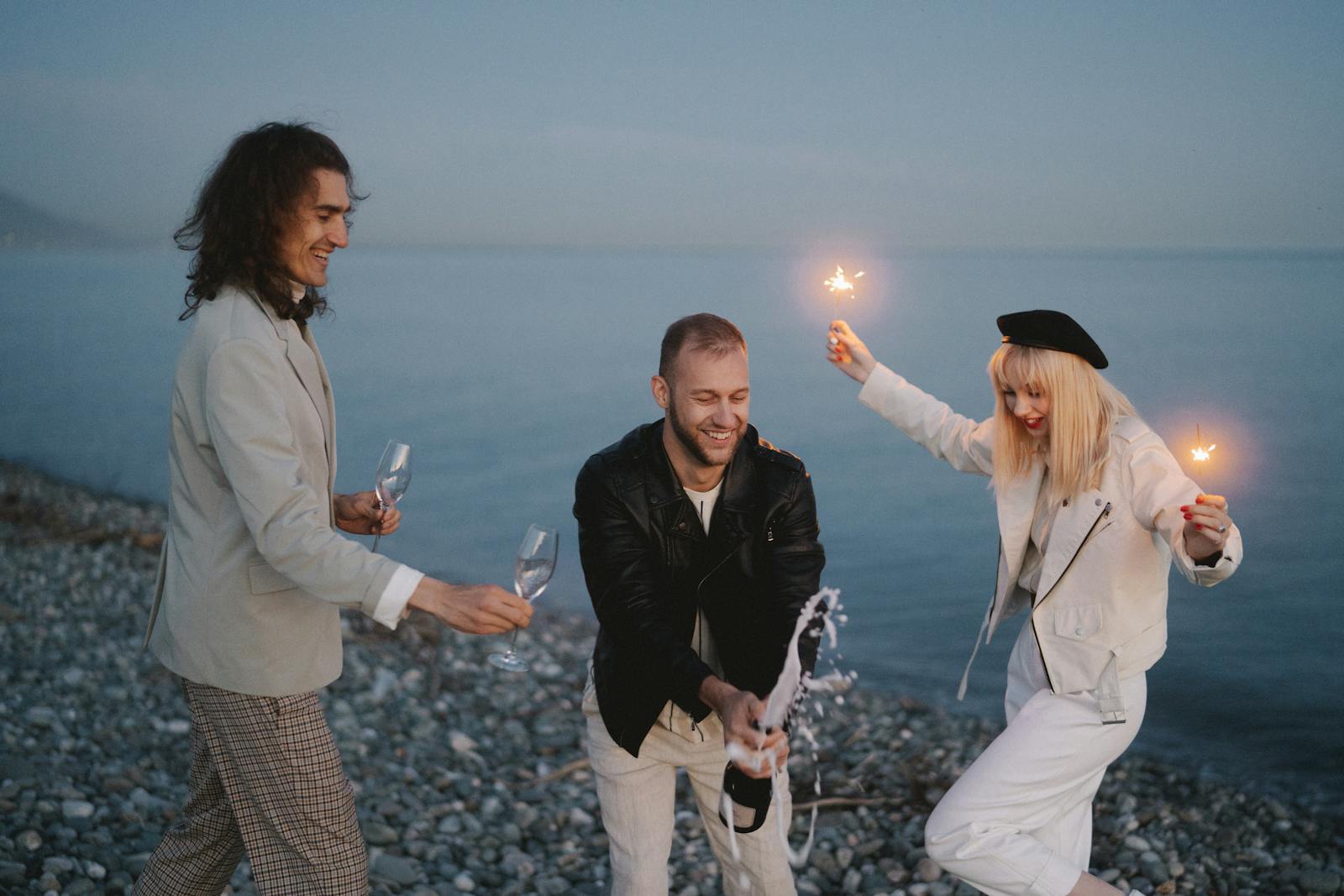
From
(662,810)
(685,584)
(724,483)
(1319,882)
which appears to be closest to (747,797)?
(662,810)

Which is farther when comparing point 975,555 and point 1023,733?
point 975,555

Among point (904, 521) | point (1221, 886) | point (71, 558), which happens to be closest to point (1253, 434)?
point (904, 521)

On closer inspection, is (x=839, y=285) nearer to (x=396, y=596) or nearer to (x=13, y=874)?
(x=396, y=596)

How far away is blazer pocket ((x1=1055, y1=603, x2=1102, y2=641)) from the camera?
4.00 metres

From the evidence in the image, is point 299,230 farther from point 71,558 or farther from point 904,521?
point 904,521

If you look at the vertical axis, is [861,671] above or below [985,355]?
below

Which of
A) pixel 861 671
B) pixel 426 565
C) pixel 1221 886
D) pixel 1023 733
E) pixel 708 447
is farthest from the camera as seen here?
pixel 426 565

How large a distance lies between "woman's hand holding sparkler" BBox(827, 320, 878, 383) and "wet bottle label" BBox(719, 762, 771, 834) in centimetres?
202

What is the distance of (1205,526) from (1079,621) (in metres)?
0.63

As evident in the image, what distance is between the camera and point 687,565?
393cm

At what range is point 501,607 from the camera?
10.5ft

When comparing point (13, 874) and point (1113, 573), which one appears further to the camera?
point (13, 874)

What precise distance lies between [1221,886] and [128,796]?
5.63 metres

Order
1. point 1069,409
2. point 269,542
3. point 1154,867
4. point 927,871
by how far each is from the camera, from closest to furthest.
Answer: point 269,542 < point 1069,409 < point 927,871 < point 1154,867
